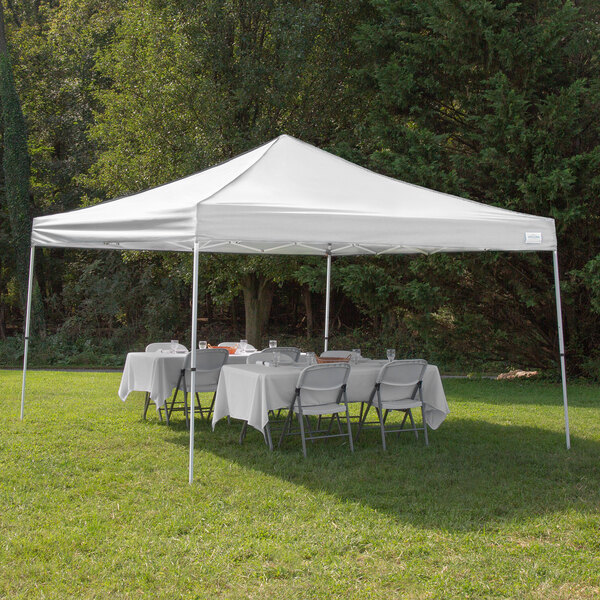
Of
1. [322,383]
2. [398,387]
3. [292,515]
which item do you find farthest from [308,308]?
[292,515]

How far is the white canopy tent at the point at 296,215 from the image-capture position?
5855mm

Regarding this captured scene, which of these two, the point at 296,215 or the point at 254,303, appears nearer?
the point at 296,215

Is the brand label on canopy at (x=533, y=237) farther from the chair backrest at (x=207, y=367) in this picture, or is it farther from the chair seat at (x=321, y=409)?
the chair backrest at (x=207, y=367)

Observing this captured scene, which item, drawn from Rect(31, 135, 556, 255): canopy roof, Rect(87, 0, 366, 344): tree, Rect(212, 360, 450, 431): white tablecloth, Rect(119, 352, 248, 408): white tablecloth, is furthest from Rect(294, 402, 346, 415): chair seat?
Rect(87, 0, 366, 344): tree

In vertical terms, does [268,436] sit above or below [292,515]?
above

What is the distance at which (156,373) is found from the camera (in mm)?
7898

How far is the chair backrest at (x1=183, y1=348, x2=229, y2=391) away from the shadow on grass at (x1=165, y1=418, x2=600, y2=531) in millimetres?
501

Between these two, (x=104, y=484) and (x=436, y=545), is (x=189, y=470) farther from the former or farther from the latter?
(x=436, y=545)

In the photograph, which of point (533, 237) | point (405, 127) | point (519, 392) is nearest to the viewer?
point (533, 237)

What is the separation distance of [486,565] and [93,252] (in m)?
19.1

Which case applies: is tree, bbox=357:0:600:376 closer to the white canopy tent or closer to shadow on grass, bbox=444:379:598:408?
shadow on grass, bbox=444:379:598:408

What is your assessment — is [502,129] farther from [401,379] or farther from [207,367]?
[207,367]

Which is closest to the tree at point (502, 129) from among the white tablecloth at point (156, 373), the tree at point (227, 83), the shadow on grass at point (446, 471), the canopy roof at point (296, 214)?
the tree at point (227, 83)

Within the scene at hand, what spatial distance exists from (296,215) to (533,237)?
2211 millimetres
